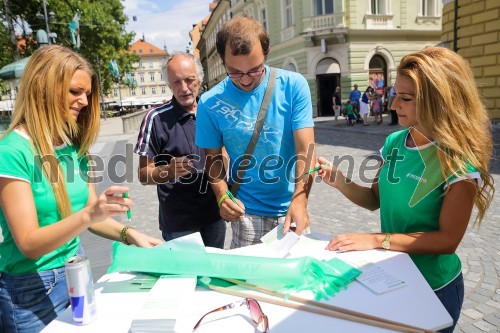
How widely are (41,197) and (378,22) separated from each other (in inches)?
914

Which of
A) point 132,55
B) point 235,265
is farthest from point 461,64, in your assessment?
point 132,55

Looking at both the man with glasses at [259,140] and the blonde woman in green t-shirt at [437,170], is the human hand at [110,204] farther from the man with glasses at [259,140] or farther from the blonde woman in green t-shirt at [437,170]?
the blonde woman in green t-shirt at [437,170]

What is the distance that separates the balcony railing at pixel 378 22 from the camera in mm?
21531

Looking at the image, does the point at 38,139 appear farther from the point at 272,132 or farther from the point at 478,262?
the point at 478,262

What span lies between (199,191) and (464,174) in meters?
1.65

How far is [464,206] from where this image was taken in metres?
1.60

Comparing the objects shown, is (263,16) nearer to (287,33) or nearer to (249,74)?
(287,33)

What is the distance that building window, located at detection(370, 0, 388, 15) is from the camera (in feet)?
71.7

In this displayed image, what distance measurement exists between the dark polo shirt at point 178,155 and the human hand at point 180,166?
0.16 metres

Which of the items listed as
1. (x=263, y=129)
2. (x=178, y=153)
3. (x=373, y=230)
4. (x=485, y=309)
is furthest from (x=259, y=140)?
(x=373, y=230)

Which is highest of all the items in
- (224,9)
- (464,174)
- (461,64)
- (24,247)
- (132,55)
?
(224,9)

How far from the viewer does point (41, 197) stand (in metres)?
1.65

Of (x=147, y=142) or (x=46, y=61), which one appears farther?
(x=147, y=142)

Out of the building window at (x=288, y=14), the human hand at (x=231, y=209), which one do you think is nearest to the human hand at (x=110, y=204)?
the human hand at (x=231, y=209)
